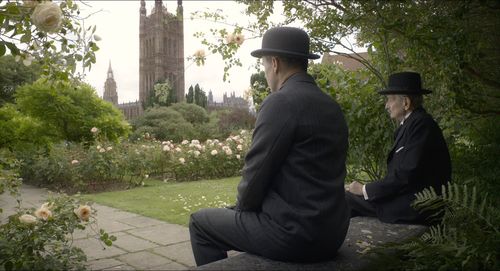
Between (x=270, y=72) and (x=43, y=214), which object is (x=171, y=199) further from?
→ (x=270, y=72)

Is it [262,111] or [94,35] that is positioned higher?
[94,35]

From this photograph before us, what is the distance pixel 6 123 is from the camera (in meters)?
11.5

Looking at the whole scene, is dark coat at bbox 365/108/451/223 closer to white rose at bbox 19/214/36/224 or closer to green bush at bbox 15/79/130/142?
white rose at bbox 19/214/36/224

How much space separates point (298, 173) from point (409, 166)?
1.21 meters

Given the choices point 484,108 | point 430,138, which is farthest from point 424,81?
point 430,138

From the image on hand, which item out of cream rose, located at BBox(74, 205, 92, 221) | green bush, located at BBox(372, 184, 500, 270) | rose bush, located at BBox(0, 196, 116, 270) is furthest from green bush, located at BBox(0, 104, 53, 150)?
green bush, located at BBox(372, 184, 500, 270)

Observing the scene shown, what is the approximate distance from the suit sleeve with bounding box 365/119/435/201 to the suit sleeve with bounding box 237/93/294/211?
4.06 ft

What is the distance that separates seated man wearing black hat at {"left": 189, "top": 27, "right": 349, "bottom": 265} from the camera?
197 centimetres

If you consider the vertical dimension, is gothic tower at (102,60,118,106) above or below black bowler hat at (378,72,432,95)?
above

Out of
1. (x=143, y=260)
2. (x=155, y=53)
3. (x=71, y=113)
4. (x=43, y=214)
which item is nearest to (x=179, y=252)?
(x=143, y=260)

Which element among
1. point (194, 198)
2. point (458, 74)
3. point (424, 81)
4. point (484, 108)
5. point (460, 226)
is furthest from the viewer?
point (194, 198)

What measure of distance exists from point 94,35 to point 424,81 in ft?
8.95

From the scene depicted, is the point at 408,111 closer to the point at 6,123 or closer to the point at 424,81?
the point at 424,81

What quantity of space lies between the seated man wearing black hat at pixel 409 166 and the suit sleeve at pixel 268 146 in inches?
49.2
